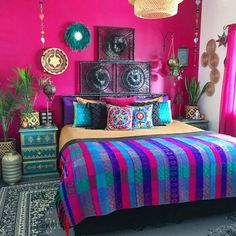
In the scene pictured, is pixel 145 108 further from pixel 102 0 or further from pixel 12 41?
pixel 12 41

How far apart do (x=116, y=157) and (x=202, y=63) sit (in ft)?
9.86

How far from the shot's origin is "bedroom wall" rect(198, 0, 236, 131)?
3.91 m

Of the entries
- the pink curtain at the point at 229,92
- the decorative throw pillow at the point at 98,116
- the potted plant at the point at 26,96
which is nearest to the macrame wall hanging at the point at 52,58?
the potted plant at the point at 26,96

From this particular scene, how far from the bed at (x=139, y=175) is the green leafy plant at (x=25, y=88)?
4.05 feet

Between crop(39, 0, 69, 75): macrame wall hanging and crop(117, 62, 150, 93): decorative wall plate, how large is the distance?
891mm

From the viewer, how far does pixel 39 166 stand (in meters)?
3.53

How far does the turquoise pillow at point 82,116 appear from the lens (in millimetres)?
3641

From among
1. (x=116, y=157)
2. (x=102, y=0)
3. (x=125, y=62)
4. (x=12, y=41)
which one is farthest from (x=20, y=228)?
(x=102, y=0)

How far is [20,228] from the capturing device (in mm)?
2355

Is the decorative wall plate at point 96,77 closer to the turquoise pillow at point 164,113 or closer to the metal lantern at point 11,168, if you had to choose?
the turquoise pillow at point 164,113

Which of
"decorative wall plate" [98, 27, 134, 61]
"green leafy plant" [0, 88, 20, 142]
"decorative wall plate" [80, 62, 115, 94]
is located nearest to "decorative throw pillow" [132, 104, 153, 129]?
"decorative wall plate" [80, 62, 115, 94]

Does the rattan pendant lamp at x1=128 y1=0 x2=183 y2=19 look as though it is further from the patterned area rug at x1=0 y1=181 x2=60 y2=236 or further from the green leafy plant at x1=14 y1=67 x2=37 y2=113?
the patterned area rug at x1=0 y1=181 x2=60 y2=236

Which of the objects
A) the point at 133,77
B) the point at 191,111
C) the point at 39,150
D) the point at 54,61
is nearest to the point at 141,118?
the point at 133,77

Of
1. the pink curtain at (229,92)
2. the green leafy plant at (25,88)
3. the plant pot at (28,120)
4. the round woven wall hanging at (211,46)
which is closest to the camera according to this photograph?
the green leafy plant at (25,88)
